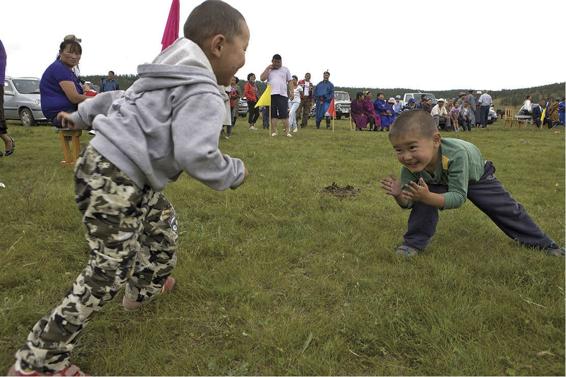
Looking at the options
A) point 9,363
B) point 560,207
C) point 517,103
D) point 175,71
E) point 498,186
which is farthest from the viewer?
point 517,103

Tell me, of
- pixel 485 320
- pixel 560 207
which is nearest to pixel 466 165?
pixel 485 320

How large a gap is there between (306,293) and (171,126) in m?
1.47

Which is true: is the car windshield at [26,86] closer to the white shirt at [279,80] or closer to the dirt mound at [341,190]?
the white shirt at [279,80]

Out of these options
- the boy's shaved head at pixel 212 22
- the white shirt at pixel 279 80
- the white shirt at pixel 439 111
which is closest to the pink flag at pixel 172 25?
the boy's shaved head at pixel 212 22

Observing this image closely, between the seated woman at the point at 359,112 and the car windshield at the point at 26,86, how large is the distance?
11.4 m

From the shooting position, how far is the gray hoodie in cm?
177

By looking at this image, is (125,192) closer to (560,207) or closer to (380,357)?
(380,357)

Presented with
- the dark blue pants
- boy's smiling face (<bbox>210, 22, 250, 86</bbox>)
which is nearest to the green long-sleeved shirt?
the dark blue pants

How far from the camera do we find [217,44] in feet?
6.68

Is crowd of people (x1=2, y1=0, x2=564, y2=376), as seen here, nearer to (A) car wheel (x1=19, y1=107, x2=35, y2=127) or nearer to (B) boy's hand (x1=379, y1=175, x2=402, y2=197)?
(B) boy's hand (x1=379, y1=175, x2=402, y2=197)

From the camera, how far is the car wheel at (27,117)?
14618 mm

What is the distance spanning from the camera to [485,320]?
239 cm

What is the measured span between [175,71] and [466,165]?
7.01 ft

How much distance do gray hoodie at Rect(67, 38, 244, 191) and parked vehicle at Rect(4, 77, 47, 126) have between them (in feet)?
48.0
